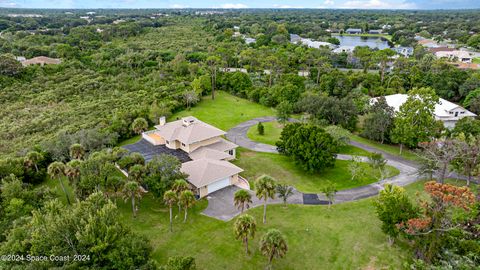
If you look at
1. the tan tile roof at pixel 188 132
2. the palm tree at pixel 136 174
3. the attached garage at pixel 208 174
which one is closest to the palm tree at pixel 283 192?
the attached garage at pixel 208 174

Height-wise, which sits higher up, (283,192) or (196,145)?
(196,145)

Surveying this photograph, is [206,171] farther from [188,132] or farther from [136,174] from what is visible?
[188,132]

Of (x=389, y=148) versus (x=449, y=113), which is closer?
(x=389, y=148)

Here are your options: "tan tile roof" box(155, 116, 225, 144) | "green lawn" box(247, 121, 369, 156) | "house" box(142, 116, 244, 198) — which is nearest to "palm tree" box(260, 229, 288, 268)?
"house" box(142, 116, 244, 198)

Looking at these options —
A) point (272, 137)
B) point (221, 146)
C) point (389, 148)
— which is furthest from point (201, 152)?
point (389, 148)

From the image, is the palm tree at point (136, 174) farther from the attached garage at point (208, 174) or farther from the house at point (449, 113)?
the house at point (449, 113)

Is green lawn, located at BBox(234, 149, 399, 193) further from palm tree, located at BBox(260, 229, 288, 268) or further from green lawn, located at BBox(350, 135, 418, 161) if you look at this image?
palm tree, located at BBox(260, 229, 288, 268)

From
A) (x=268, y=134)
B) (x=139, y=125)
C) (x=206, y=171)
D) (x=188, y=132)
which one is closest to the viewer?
(x=206, y=171)

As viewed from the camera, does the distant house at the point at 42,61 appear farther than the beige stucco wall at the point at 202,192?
Yes
